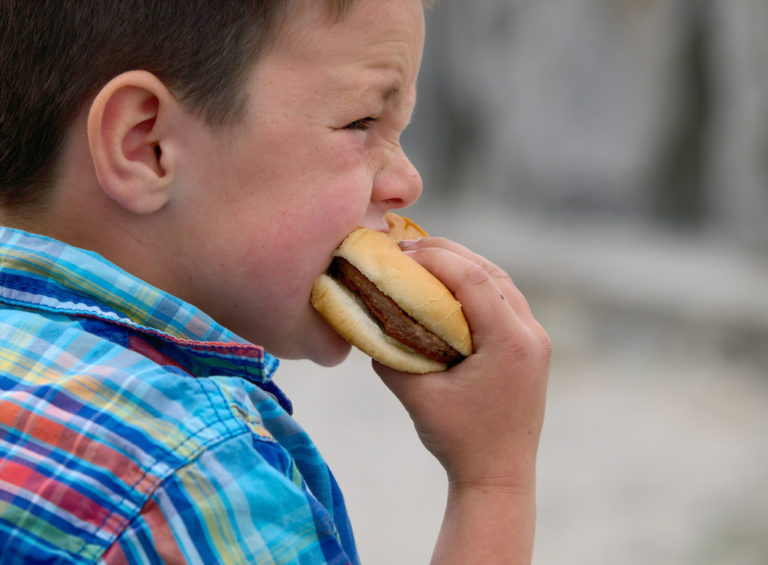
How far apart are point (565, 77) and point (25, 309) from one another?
5.38m

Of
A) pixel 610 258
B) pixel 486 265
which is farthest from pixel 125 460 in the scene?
pixel 610 258

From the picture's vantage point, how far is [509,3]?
6.17 meters

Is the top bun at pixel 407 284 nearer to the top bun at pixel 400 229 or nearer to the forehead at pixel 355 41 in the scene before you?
the top bun at pixel 400 229

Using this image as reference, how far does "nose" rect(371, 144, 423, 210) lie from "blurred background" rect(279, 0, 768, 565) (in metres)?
2.35

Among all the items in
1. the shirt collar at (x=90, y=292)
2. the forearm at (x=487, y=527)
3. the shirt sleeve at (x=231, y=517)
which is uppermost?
the shirt collar at (x=90, y=292)

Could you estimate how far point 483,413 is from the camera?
3.65 ft

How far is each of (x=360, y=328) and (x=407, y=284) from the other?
8 centimetres

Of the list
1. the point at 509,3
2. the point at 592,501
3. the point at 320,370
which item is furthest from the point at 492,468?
the point at 509,3

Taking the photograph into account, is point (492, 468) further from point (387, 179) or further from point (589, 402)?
point (589, 402)

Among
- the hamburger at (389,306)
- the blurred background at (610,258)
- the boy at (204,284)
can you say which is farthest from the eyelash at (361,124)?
the blurred background at (610,258)

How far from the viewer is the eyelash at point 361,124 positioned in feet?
3.44

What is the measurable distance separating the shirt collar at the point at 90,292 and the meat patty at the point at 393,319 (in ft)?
0.61

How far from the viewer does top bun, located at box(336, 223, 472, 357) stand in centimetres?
105

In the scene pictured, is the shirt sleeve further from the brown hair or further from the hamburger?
the brown hair
